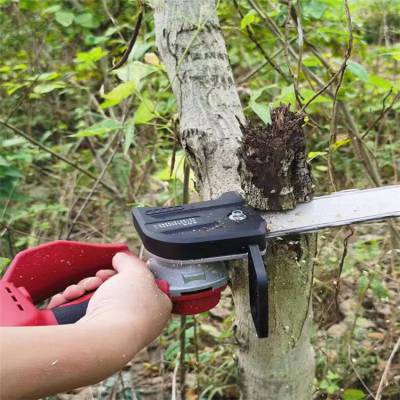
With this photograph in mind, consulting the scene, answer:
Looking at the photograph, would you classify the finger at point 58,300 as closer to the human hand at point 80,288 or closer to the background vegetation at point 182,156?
the human hand at point 80,288

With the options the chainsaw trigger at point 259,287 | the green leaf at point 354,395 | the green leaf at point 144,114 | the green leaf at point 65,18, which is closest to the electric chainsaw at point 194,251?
the chainsaw trigger at point 259,287

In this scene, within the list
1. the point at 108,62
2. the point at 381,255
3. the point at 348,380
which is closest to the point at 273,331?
the point at 348,380

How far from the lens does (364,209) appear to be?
2.92 feet

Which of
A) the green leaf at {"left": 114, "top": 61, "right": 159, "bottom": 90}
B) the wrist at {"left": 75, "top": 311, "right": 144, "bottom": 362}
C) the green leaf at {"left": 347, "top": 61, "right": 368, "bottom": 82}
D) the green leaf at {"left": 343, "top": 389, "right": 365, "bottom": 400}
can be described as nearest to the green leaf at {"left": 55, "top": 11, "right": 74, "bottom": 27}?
A: the green leaf at {"left": 114, "top": 61, "right": 159, "bottom": 90}

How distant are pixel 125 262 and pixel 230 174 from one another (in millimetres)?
269

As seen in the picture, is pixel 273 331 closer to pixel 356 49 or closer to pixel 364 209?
pixel 364 209

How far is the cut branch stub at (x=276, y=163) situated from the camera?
84 centimetres

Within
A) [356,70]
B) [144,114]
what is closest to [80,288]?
[144,114]

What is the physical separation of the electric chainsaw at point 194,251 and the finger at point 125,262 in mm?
25

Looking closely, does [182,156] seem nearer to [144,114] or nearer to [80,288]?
[144,114]

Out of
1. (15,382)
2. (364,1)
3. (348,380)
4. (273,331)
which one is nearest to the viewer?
(15,382)

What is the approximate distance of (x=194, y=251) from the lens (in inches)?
32.6

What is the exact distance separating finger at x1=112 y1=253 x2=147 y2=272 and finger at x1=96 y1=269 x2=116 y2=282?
0.06 feet

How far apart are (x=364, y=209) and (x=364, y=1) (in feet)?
4.43
